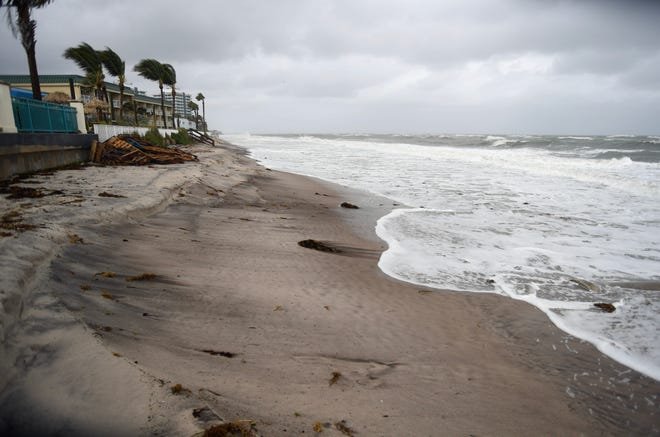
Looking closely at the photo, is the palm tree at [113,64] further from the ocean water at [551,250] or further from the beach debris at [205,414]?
the beach debris at [205,414]

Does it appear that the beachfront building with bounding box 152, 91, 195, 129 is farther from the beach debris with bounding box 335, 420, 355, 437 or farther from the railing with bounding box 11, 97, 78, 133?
the beach debris with bounding box 335, 420, 355, 437

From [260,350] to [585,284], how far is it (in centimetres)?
422

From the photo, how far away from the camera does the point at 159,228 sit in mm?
5609

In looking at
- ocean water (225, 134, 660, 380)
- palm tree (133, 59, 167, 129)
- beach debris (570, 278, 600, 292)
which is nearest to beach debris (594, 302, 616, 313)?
ocean water (225, 134, 660, 380)

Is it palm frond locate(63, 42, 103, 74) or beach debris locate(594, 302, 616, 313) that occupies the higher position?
palm frond locate(63, 42, 103, 74)

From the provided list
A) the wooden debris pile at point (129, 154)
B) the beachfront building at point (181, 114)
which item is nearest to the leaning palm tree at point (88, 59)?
the wooden debris pile at point (129, 154)

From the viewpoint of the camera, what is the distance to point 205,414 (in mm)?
1854

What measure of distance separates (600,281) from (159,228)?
622 cm

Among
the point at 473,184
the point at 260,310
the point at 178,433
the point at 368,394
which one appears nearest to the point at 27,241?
the point at 260,310

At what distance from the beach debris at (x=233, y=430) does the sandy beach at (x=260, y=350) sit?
3 centimetres

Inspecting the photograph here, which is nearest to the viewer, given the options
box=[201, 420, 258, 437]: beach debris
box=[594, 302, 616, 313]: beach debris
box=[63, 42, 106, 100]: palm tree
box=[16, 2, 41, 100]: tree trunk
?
box=[201, 420, 258, 437]: beach debris

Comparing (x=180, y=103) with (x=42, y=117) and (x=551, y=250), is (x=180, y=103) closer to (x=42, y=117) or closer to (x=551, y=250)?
(x=42, y=117)

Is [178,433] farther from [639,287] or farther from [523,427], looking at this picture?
[639,287]

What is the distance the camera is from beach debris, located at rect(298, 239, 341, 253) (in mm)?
5914
